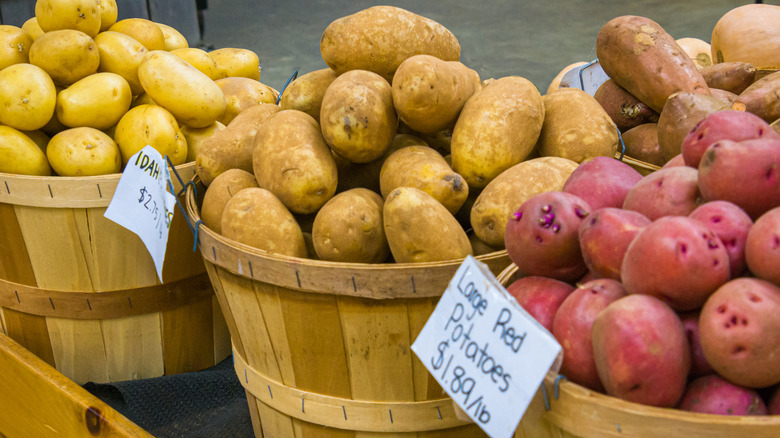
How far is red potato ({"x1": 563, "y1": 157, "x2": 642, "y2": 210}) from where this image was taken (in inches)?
35.3

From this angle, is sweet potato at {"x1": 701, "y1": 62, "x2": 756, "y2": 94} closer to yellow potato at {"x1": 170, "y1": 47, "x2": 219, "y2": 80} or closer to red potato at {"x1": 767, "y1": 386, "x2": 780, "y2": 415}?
red potato at {"x1": 767, "y1": 386, "x2": 780, "y2": 415}

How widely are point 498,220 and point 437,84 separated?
29cm

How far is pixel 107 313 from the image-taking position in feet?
5.41

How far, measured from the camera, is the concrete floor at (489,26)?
5.76 m

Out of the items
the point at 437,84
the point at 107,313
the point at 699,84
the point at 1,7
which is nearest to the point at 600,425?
the point at 437,84

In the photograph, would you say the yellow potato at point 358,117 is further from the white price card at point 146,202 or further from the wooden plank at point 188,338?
the wooden plank at point 188,338

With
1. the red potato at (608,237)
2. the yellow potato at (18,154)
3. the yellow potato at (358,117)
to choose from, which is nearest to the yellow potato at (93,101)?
the yellow potato at (18,154)

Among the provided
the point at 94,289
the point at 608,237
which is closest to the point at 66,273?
the point at 94,289

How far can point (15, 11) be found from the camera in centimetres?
310

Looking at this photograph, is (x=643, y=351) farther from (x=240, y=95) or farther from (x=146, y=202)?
(x=240, y=95)

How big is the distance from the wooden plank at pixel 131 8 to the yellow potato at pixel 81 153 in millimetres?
2590

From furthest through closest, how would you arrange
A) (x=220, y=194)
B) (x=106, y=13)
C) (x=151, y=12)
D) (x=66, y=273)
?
(x=151, y=12) < (x=106, y=13) < (x=66, y=273) < (x=220, y=194)

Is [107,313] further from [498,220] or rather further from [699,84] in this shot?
[699,84]

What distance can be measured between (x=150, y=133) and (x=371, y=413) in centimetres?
96
